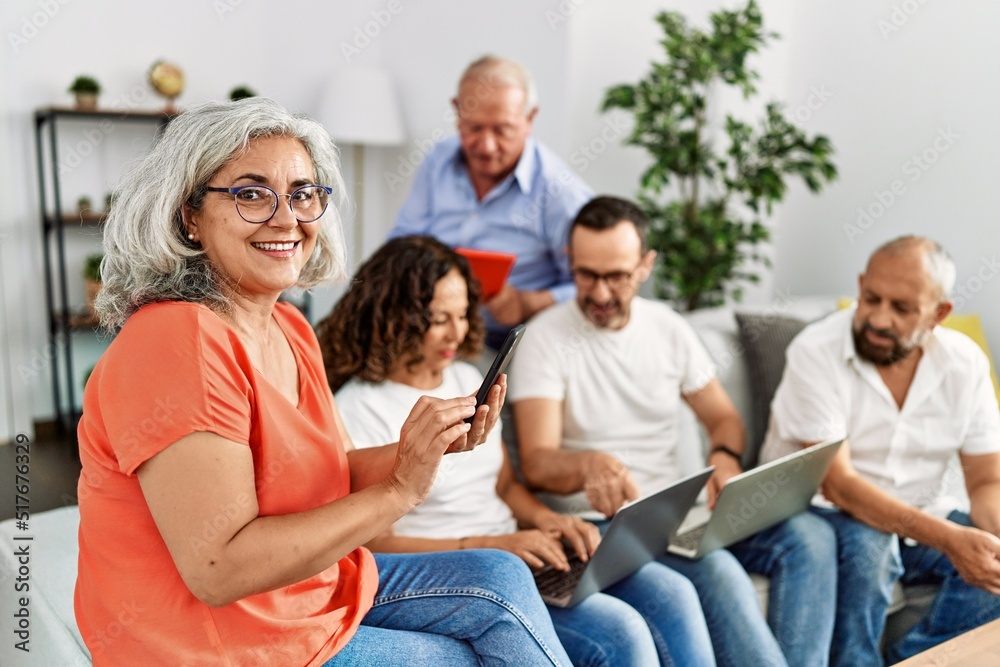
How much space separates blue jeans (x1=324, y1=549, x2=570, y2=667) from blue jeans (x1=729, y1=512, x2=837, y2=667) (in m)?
0.69

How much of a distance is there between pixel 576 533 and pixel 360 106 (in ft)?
8.42

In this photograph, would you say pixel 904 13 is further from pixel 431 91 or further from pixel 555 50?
pixel 431 91

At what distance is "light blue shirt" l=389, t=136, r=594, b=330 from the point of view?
95.0 inches

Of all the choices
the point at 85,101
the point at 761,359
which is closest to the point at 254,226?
the point at 761,359

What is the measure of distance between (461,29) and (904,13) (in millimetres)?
1621

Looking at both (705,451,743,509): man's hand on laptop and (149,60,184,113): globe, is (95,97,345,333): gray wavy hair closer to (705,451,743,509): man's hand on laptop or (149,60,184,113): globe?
(705,451,743,509): man's hand on laptop

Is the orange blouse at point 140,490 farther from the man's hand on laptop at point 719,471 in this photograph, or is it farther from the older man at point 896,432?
the older man at point 896,432

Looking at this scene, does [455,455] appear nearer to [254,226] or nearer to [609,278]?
[609,278]

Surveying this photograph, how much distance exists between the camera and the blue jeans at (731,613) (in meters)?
1.61

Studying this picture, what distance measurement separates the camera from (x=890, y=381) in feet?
6.62

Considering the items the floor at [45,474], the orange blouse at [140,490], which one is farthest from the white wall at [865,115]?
the orange blouse at [140,490]

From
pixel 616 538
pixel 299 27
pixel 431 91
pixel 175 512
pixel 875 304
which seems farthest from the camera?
pixel 299 27

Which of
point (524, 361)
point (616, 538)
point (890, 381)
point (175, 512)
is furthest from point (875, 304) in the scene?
point (175, 512)

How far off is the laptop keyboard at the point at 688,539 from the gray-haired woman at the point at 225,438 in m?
0.64
